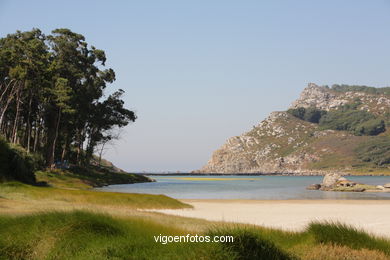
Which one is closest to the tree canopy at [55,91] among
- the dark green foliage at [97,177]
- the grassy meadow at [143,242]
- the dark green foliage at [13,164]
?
the dark green foliage at [97,177]

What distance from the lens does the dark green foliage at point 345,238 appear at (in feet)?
37.2

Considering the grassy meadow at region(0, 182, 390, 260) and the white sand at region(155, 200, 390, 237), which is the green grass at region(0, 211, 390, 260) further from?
the white sand at region(155, 200, 390, 237)

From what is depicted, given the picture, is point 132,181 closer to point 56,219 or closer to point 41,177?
point 41,177

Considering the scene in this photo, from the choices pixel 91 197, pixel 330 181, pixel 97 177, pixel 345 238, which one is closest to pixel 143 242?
pixel 345 238

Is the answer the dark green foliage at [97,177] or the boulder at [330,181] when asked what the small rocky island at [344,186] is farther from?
the dark green foliage at [97,177]

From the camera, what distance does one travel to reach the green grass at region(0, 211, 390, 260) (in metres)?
8.56

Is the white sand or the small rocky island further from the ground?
the small rocky island

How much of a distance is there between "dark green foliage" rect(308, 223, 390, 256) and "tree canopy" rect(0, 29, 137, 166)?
54.2 metres

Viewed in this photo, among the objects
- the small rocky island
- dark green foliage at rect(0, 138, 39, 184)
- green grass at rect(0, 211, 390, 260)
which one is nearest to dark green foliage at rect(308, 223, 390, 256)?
green grass at rect(0, 211, 390, 260)

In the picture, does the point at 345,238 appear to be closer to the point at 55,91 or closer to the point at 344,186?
the point at 55,91

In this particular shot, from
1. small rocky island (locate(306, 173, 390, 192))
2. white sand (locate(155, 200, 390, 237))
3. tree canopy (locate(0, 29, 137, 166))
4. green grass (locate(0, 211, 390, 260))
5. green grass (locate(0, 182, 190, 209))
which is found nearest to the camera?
green grass (locate(0, 211, 390, 260))

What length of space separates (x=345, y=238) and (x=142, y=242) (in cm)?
487

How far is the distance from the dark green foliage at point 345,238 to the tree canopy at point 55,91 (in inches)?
2134

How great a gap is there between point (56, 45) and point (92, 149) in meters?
26.9
